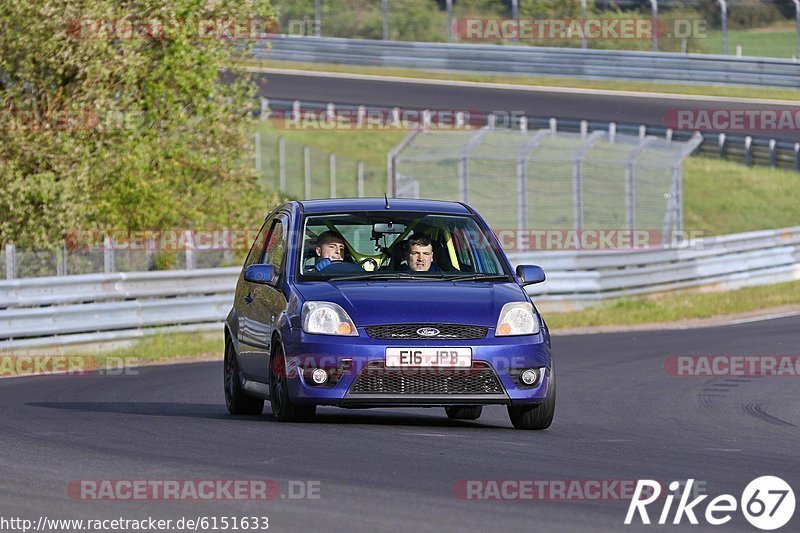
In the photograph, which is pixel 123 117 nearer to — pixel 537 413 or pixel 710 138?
pixel 537 413

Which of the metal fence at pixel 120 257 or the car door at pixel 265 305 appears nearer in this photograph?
the car door at pixel 265 305

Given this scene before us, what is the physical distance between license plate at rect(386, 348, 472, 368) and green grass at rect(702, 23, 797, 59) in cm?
3830

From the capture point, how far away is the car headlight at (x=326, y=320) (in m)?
10.3

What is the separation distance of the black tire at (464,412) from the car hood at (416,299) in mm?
1513

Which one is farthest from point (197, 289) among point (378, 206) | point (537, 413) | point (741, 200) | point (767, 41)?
point (767, 41)

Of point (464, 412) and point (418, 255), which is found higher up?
point (418, 255)

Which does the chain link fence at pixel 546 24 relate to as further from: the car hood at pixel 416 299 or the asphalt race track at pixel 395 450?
the car hood at pixel 416 299

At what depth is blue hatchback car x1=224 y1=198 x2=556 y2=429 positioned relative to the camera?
402 inches

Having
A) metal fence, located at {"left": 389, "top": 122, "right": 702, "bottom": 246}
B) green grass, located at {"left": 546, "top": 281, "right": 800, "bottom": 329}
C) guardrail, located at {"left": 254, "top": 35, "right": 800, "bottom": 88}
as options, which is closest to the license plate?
green grass, located at {"left": 546, "top": 281, "right": 800, "bottom": 329}

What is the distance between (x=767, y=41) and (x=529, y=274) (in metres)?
39.3

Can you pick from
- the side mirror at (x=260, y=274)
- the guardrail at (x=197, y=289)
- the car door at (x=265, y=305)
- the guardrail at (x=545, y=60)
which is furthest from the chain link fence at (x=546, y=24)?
the side mirror at (x=260, y=274)

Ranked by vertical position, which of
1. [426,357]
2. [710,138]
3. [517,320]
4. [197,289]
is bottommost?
[710,138]

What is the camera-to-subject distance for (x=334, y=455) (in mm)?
9078

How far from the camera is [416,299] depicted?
34.3 ft
